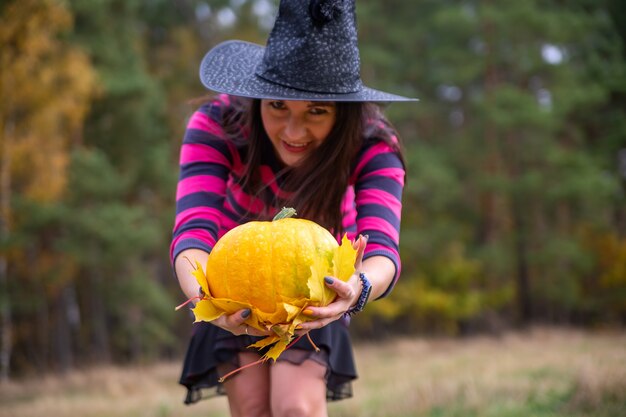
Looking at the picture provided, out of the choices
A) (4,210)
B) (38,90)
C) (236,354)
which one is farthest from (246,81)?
(4,210)

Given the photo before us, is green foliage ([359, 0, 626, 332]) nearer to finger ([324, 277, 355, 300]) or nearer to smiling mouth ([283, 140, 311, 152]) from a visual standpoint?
smiling mouth ([283, 140, 311, 152])

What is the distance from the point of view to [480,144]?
23.1 meters

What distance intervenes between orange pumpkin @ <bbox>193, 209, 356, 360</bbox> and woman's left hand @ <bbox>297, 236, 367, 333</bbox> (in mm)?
21

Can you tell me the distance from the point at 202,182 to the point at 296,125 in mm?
500

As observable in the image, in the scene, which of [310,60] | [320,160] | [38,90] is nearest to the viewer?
[310,60]

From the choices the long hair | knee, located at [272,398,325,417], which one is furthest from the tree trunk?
knee, located at [272,398,325,417]

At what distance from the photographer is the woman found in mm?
2414

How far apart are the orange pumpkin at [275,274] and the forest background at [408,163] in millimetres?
12666

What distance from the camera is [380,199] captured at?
2.53 meters

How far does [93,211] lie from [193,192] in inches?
575

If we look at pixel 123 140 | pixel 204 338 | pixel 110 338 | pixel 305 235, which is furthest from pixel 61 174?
pixel 305 235

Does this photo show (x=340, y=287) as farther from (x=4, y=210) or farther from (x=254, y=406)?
(x=4, y=210)

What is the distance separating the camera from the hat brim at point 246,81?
2365 millimetres

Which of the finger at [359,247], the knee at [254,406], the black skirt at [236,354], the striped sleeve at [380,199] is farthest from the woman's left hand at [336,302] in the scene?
the knee at [254,406]
